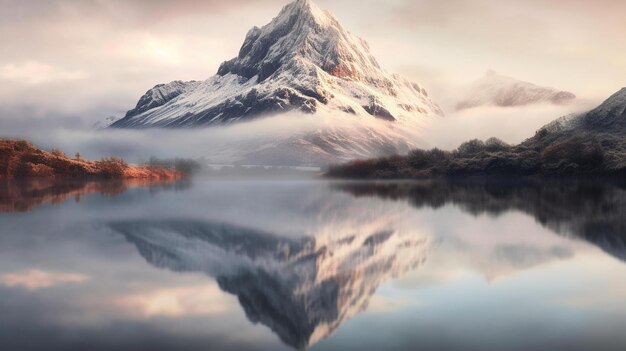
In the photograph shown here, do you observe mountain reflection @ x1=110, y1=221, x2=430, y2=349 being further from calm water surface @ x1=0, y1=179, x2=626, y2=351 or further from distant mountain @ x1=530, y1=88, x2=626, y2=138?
distant mountain @ x1=530, y1=88, x2=626, y2=138

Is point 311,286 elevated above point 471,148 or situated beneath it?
situated beneath

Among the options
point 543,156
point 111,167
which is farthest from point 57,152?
point 543,156

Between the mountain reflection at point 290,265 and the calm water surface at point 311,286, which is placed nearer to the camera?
the calm water surface at point 311,286

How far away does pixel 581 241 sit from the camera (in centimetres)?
1516

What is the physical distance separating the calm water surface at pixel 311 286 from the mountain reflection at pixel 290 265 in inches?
1.6

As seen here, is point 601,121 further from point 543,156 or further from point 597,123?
point 543,156

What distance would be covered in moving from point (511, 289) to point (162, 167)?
307ft

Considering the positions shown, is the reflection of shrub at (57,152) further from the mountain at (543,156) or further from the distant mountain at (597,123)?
the distant mountain at (597,123)

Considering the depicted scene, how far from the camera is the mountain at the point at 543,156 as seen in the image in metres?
70.2

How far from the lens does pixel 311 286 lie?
380 inches

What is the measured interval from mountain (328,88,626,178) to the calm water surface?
2241 inches

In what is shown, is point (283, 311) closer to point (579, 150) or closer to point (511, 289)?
point (511, 289)

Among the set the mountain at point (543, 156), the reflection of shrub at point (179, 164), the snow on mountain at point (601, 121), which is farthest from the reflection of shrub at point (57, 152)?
the snow on mountain at point (601, 121)

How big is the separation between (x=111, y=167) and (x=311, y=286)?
73.5 m
